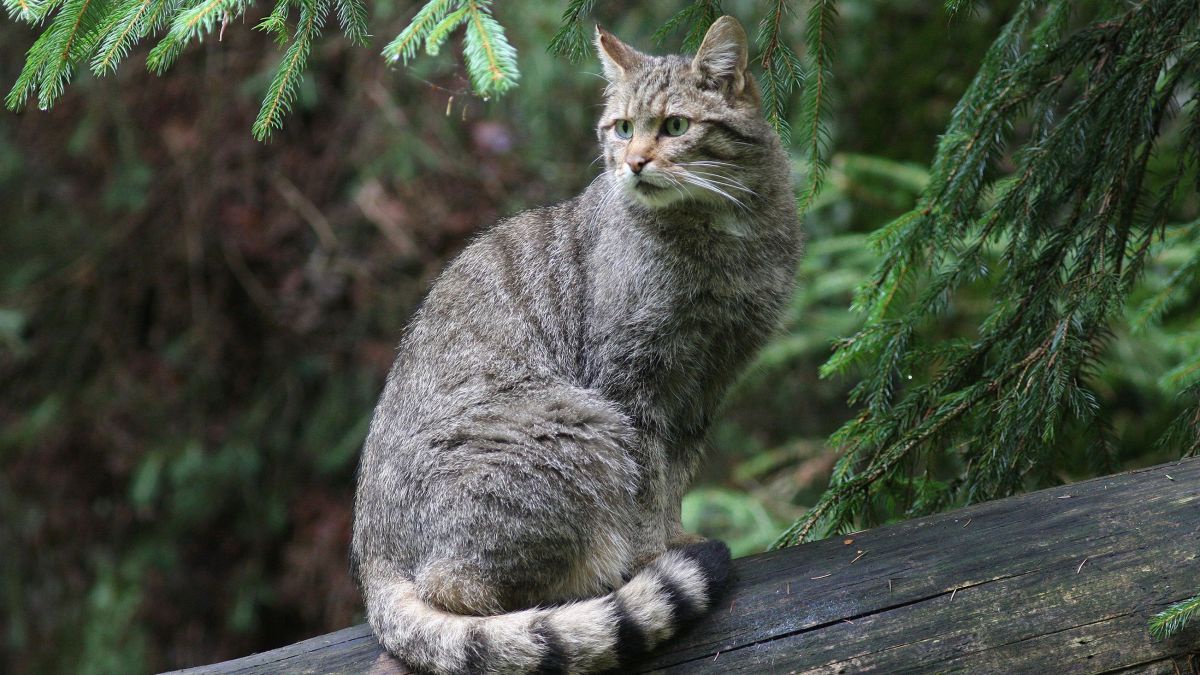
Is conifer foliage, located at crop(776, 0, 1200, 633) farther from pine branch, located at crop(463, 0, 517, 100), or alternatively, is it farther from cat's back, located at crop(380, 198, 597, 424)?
pine branch, located at crop(463, 0, 517, 100)

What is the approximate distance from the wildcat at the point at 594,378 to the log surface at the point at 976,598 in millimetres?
176

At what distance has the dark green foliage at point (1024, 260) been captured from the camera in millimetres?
3268

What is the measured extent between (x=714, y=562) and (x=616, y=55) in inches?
73.4

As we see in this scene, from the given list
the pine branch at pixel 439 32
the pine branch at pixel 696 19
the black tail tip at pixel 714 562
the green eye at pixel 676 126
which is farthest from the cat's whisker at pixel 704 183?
the pine branch at pixel 439 32

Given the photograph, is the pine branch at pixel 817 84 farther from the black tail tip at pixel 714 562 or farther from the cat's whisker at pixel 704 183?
the black tail tip at pixel 714 562

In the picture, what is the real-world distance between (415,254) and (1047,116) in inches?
174

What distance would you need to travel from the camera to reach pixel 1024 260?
354cm

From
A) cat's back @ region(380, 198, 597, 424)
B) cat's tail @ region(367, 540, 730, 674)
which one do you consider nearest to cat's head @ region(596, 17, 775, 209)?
cat's back @ region(380, 198, 597, 424)

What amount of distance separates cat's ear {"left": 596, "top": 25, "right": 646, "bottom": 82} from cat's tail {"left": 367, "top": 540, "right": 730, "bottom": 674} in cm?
178

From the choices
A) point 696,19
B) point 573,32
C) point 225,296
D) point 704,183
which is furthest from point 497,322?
point 225,296

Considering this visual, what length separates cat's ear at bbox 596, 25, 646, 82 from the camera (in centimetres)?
377

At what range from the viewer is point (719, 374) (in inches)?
147

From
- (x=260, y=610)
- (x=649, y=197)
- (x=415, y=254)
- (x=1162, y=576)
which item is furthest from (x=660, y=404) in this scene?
(x=260, y=610)

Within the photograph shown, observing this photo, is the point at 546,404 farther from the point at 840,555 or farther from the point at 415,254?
the point at 415,254
